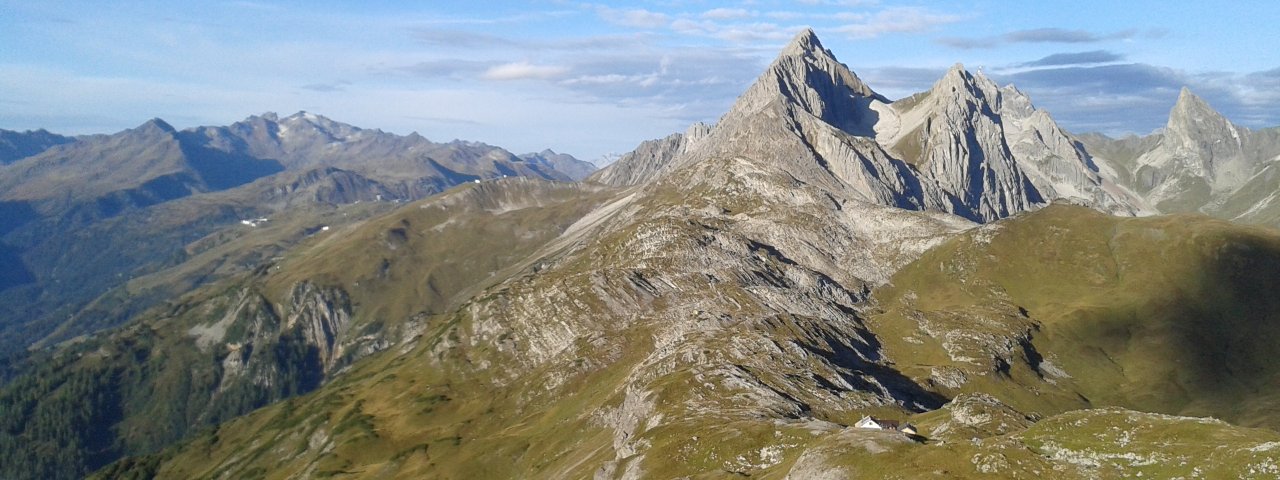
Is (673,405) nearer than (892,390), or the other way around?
(673,405)

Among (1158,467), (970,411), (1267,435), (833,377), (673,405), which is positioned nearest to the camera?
(1158,467)

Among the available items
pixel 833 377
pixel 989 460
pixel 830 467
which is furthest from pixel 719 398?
pixel 989 460

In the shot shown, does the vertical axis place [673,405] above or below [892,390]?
above

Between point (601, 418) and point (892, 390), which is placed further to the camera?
point (892, 390)

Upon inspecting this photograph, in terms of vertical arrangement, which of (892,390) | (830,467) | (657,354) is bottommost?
(892,390)

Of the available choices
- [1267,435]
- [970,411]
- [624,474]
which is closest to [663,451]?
[624,474]

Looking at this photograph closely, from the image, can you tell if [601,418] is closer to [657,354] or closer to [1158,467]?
[657,354]

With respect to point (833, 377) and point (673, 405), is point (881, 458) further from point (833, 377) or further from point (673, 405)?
Answer: point (833, 377)

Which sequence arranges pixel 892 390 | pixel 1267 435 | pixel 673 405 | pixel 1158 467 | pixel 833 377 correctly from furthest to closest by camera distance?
1. pixel 892 390
2. pixel 833 377
3. pixel 673 405
4. pixel 1267 435
5. pixel 1158 467

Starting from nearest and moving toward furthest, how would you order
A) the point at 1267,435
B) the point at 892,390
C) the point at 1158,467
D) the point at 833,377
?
the point at 1158,467 < the point at 1267,435 < the point at 833,377 < the point at 892,390
